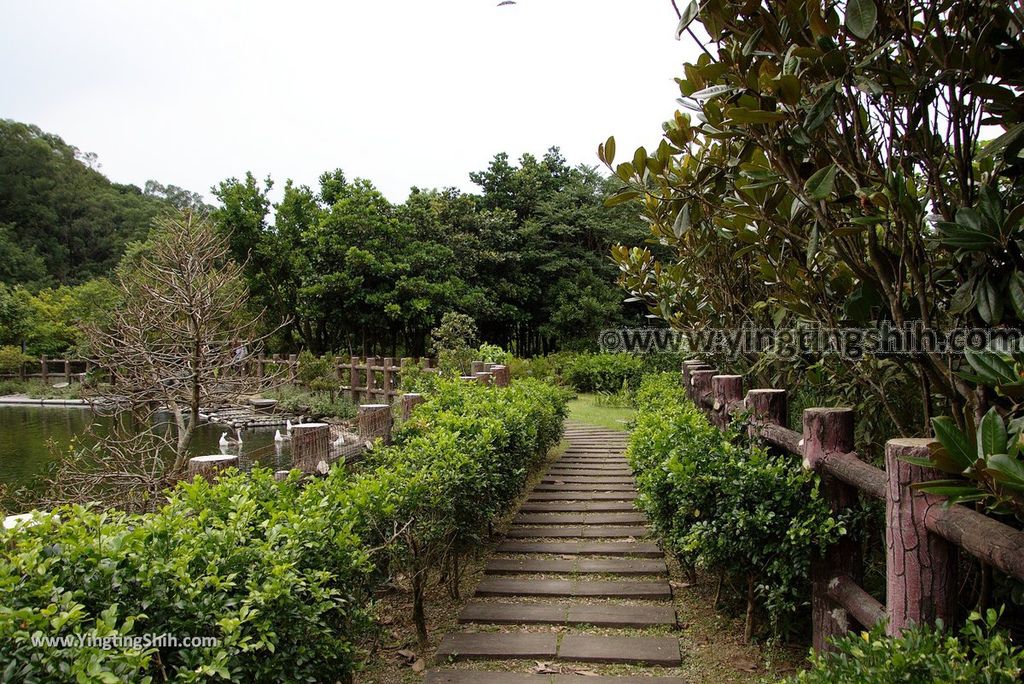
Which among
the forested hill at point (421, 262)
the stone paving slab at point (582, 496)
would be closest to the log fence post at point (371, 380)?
the forested hill at point (421, 262)

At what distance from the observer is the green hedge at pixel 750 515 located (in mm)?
2605

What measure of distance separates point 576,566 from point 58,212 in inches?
1772

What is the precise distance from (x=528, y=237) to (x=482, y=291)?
114 inches

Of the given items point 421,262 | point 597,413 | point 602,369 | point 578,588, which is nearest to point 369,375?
point 421,262

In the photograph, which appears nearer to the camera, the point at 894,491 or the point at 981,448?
the point at 981,448

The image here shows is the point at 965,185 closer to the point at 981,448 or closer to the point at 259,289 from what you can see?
the point at 981,448

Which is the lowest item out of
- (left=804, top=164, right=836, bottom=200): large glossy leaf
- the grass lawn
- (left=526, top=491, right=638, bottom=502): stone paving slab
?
(left=526, top=491, right=638, bottom=502): stone paving slab

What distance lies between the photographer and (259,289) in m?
23.7

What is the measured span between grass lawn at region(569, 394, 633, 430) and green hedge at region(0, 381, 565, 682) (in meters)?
8.33

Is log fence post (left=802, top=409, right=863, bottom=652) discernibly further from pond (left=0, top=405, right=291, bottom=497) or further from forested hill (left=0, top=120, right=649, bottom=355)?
forested hill (left=0, top=120, right=649, bottom=355)

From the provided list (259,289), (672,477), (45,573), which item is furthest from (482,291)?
(45,573)

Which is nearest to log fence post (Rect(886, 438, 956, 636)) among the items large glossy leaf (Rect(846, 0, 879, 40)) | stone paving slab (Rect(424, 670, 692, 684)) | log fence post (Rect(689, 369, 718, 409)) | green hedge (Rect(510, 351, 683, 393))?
large glossy leaf (Rect(846, 0, 879, 40))

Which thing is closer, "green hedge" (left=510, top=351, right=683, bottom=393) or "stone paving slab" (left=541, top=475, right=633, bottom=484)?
"stone paving slab" (left=541, top=475, right=633, bottom=484)

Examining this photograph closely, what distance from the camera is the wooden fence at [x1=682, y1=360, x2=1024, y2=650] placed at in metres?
1.58
